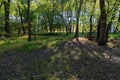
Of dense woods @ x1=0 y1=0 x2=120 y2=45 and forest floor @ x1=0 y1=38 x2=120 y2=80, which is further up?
dense woods @ x1=0 y1=0 x2=120 y2=45

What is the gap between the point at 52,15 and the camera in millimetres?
52688

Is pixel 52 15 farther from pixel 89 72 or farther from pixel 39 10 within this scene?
pixel 89 72

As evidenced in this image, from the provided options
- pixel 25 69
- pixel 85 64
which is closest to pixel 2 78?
pixel 25 69

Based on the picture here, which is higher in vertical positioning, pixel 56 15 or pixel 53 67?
pixel 56 15

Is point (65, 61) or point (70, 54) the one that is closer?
point (65, 61)

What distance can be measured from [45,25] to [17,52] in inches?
1851

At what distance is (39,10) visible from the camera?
51938 millimetres

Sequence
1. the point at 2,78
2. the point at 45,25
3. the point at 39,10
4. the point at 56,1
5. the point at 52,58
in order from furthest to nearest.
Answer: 1. the point at 45,25
2. the point at 39,10
3. the point at 56,1
4. the point at 52,58
5. the point at 2,78

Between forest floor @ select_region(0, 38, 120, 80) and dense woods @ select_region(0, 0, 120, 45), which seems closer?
Answer: forest floor @ select_region(0, 38, 120, 80)

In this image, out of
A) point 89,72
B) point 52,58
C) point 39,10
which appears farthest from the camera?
point 39,10

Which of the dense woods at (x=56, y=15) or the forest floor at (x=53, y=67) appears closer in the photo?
the forest floor at (x=53, y=67)

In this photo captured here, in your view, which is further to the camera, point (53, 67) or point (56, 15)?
point (56, 15)

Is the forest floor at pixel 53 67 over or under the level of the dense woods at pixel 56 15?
under

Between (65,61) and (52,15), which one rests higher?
(52,15)
